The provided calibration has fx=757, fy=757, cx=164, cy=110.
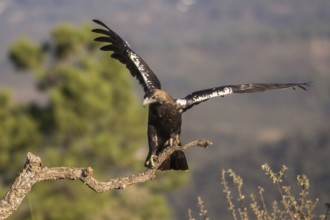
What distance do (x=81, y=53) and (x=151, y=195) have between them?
6309 millimetres

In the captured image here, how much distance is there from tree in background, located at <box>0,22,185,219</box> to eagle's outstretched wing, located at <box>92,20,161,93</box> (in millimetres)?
17708

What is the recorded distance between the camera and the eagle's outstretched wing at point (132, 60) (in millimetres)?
7622

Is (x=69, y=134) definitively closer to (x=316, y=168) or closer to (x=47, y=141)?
(x=47, y=141)

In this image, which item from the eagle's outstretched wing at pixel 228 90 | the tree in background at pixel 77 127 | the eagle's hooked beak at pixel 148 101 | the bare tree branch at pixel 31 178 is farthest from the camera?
the tree in background at pixel 77 127

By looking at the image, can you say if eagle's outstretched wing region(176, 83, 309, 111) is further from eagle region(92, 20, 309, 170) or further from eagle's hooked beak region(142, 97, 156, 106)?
eagle's hooked beak region(142, 97, 156, 106)

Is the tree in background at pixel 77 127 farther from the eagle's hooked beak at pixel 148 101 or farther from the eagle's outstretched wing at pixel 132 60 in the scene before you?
the eagle's hooked beak at pixel 148 101

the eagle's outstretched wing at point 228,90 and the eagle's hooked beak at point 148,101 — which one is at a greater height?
the eagle's hooked beak at point 148,101

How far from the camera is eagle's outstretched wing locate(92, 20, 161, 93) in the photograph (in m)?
7.62

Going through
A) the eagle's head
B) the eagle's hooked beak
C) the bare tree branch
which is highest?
the eagle's head

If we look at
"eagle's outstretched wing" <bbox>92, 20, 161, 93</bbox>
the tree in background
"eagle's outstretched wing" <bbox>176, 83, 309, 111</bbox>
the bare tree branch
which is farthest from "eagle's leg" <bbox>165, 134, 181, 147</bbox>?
the tree in background

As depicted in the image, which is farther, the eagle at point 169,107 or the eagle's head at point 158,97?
the eagle's head at point 158,97

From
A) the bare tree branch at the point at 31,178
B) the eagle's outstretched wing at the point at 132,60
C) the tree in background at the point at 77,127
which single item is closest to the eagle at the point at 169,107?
the eagle's outstretched wing at the point at 132,60

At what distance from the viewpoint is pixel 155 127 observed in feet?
24.3

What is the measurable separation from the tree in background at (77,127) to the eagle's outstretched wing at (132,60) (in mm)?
17708
